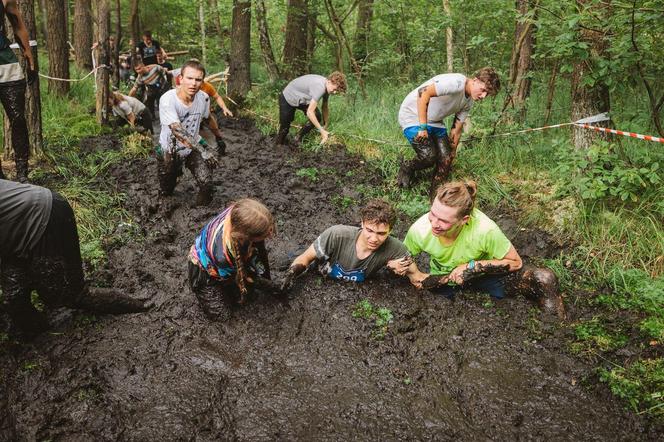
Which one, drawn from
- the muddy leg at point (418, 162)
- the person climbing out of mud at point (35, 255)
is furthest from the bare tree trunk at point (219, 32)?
the person climbing out of mud at point (35, 255)

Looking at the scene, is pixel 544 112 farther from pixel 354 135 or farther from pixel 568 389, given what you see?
pixel 568 389

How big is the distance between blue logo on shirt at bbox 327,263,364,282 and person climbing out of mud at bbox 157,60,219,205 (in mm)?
1828

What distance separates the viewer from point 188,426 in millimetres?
2656

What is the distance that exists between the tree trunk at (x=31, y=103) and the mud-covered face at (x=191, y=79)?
1.96 metres

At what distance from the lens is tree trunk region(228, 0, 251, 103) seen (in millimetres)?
10516

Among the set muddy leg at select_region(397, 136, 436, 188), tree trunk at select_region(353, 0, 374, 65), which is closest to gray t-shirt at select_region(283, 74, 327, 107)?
muddy leg at select_region(397, 136, 436, 188)

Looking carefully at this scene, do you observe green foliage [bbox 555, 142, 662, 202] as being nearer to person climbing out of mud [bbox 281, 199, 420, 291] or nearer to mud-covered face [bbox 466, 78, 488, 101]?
mud-covered face [bbox 466, 78, 488, 101]

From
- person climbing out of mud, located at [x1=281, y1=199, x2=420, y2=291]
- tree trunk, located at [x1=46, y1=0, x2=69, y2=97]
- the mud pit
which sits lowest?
the mud pit

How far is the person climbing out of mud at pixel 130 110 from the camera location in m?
7.45

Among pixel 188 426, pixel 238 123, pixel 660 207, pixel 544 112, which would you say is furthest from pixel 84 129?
pixel 660 207

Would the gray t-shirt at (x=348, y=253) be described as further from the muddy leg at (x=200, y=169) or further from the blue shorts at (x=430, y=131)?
the blue shorts at (x=430, y=131)

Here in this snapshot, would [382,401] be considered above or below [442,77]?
below

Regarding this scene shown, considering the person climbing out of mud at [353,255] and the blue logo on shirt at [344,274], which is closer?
the person climbing out of mud at [353,255]

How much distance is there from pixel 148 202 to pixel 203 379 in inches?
114
